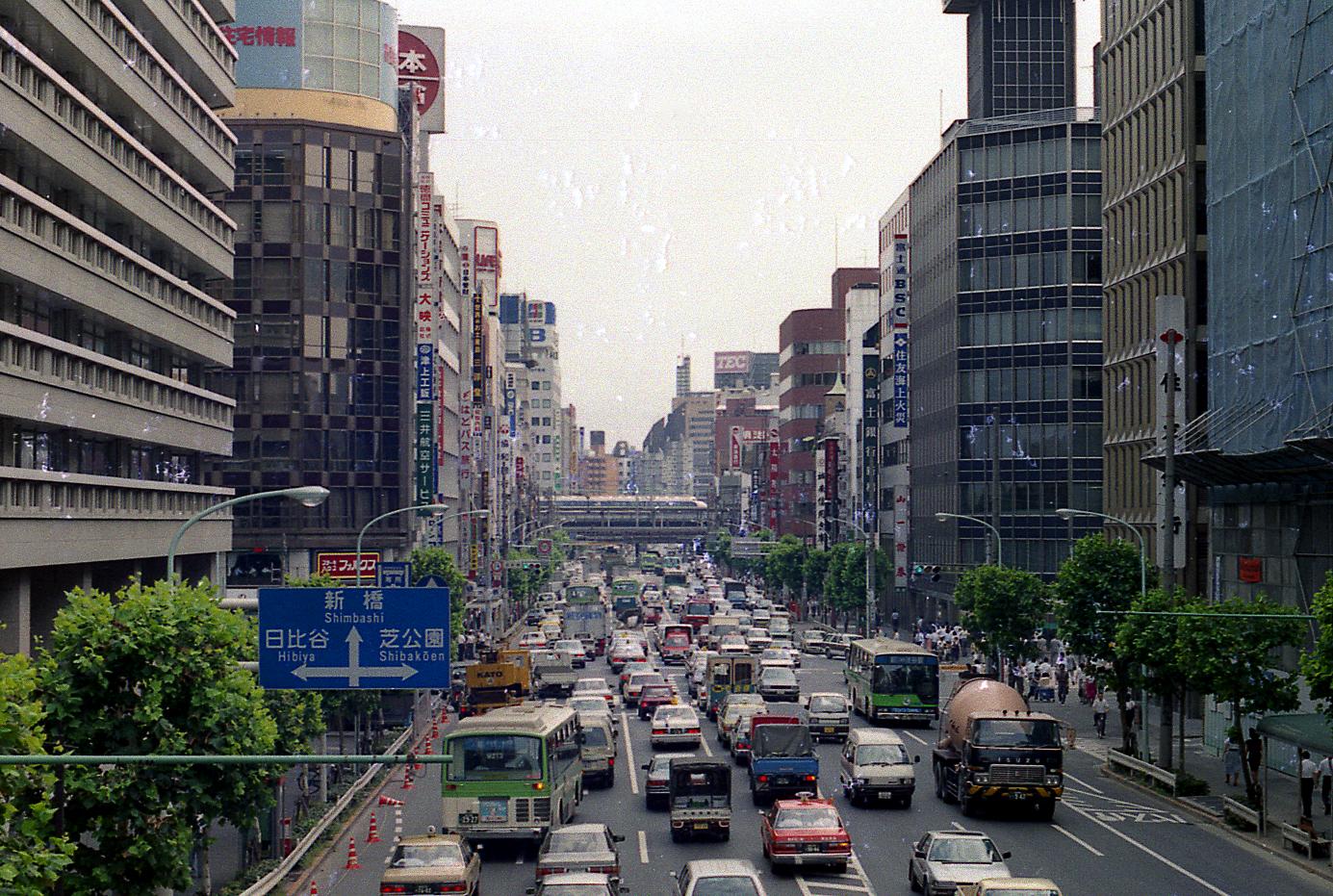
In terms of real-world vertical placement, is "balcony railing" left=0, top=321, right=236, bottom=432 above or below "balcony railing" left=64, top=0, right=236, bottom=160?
below

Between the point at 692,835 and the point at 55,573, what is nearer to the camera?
the point at 692,835

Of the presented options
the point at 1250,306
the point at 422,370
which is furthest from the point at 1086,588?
the point at 422,370

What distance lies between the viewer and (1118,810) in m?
44.7

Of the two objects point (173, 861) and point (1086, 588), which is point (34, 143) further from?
point (1086, 588)

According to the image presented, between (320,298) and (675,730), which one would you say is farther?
(320,298)

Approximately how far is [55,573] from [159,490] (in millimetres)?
7359

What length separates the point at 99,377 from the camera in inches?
2050

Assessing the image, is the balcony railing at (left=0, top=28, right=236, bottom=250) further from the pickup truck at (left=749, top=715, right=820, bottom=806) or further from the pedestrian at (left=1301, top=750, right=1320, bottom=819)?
the pedestrian at (left=1301, top=750, right=1320, bottom=819)

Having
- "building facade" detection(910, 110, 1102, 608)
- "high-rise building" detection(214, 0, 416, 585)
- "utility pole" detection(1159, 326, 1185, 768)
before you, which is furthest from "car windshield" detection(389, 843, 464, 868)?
"building facade" detection(910, 110, 1102, 608)

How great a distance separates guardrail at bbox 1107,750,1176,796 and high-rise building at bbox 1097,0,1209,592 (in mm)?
12234

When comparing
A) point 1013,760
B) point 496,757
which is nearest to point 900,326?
point 1013,760

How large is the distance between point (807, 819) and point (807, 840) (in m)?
0.88

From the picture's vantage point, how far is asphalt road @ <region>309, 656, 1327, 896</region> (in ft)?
112

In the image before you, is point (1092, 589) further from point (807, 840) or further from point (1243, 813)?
point (807, 840)
